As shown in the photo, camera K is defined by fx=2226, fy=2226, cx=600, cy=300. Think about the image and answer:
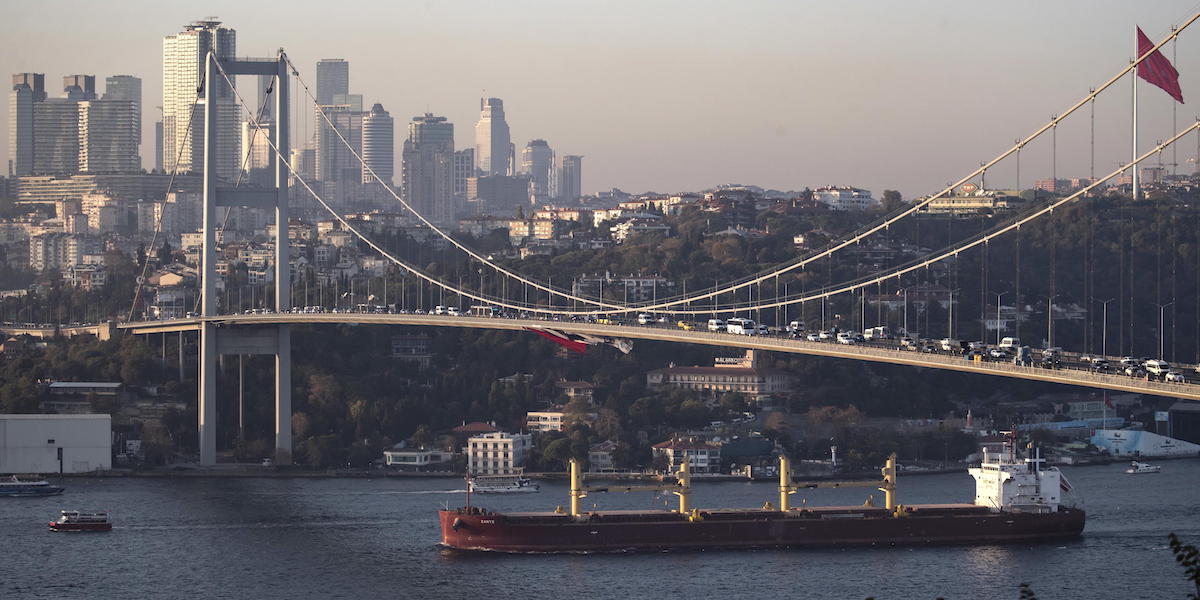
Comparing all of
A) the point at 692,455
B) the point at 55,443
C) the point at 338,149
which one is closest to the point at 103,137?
the point at 338,149

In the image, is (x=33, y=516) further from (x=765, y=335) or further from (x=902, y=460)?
(x=902, y=460)

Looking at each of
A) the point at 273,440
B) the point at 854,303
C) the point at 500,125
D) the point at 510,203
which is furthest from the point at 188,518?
the point at 500,125

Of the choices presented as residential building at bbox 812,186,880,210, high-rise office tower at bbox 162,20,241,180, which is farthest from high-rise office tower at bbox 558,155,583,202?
residential building at bbox 812,186,880,210

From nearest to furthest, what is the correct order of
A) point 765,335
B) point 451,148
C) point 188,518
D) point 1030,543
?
point 1030,543 < point 188,518 < point 765,335 < point 451,148

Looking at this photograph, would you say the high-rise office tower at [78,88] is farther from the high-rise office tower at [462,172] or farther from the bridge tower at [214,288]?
the bridge tower at [214,288]

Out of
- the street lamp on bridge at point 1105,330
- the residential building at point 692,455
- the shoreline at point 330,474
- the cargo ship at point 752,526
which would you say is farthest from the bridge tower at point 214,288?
the street lamp on bridge at point 1105,330

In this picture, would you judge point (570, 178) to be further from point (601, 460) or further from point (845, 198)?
point (601, 460)
